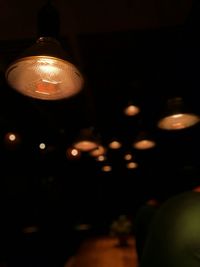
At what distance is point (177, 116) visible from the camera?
3465 mm

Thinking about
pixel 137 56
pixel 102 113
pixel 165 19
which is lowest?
pixel 165 19

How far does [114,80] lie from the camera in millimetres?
5617

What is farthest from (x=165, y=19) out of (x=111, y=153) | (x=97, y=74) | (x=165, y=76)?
(x=111, y=153)

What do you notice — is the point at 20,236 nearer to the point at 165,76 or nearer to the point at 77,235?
the point at 77,235

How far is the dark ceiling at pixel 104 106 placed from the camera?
339cm

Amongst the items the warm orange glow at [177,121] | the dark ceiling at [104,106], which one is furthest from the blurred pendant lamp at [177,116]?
the dark ceiling at [104,106]

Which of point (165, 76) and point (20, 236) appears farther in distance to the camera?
point (20, 236)

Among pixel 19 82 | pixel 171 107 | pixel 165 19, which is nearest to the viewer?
pixel 19 82

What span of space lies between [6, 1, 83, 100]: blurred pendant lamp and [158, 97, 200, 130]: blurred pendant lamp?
1.55 metres

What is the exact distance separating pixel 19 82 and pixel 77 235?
929 centimetres

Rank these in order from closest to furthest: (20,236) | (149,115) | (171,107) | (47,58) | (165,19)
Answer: (47,58), (171,107), (165,19), (149,115), (20,236)

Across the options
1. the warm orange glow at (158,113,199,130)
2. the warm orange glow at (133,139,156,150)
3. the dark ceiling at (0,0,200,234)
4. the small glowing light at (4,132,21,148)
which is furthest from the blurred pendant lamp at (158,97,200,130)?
the small glowing light at (4,132,21,148)

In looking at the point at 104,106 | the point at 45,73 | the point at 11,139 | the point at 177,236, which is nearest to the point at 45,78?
the point at 45,73

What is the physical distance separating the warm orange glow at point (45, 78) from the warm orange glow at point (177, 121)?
5.36 ft
